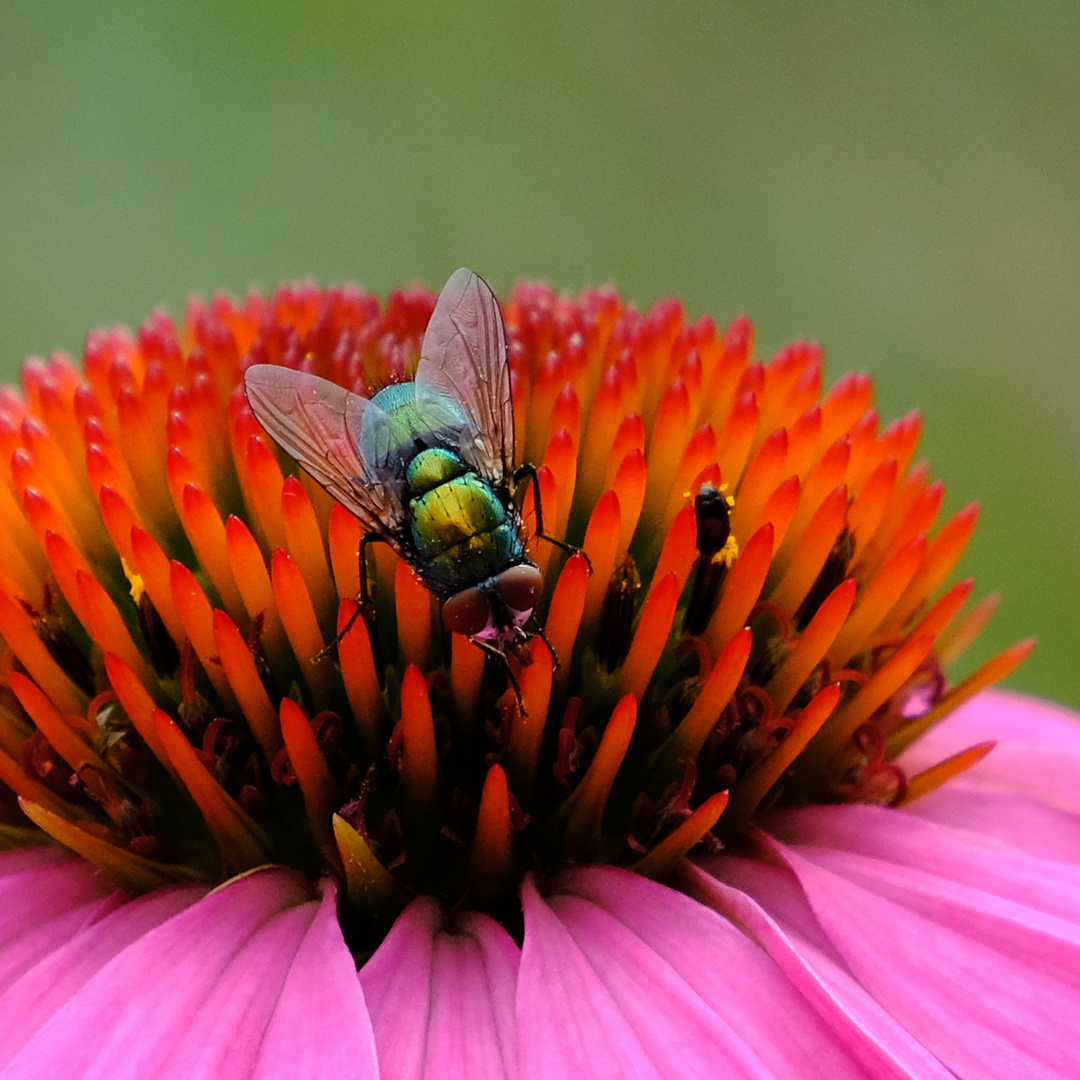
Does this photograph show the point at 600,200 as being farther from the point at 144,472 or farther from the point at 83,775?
the point at 83,775

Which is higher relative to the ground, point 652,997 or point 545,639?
point 545,639

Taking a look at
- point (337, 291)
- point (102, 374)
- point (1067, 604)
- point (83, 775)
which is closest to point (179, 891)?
point (83, 775)

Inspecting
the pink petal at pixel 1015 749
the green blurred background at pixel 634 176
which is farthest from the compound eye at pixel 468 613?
the green blurred background at pixel 634 176

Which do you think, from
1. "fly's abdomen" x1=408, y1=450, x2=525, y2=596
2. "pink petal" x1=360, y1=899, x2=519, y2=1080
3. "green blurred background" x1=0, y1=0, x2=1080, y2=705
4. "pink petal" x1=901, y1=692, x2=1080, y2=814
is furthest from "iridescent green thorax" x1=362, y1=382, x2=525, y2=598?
"green blurred background" x1=0, y1=0, x2=1080, y2=705

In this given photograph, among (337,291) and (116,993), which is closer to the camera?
(116,993)

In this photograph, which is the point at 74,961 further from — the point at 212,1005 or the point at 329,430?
the point at 329,430

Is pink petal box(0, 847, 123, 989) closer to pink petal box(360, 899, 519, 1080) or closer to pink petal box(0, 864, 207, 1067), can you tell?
pink petal box(0, 864, 207, 1067)

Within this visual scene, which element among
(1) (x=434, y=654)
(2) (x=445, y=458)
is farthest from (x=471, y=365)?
(1) (x=434, y=654)
